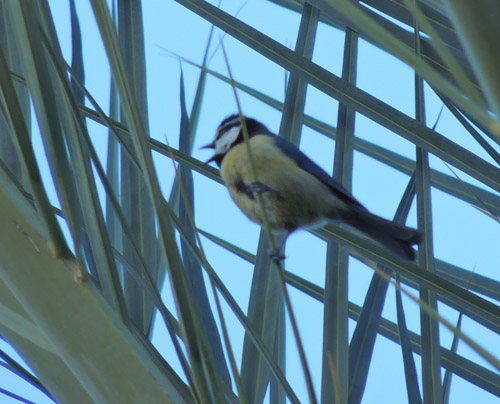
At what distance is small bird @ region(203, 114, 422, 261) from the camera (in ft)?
3.86

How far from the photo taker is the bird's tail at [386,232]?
1.08 m

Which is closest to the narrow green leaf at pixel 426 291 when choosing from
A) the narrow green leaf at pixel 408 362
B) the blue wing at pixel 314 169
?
the narrow green leaf at pixel 408 362

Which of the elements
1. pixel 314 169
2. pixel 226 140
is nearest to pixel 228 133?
pixel 226 140

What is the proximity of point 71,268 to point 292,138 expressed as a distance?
18.2 inches

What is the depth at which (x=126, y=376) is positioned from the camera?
44cm

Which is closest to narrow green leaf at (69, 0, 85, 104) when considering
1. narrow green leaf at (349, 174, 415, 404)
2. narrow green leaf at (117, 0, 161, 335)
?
narrow green leaf at (117, 0, 161, 335)

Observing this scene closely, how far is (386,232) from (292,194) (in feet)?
0.56

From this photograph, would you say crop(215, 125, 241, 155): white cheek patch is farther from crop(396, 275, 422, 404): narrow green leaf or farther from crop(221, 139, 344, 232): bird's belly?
crop(396, 275, 422, 404): narrow green leaf

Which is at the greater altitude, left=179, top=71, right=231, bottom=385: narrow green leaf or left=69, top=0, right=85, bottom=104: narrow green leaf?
left=69, top=0, right=85, bottom=104: narrow green leaf

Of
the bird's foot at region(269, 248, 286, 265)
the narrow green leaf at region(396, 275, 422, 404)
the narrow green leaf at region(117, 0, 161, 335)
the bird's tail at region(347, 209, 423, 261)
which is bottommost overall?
the bird's foot at region(269, 248, 286, 265)

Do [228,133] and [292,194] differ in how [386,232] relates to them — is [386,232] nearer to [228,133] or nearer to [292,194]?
[292,194]

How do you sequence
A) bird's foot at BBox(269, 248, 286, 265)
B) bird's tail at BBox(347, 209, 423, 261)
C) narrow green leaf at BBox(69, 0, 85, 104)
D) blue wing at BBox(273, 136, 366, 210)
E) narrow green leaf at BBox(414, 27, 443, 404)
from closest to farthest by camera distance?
1. bird's foot at BBox(269, 248, 286, 265)
2. narrow green leaf at BBox(414, 27, 443, 404)
3. narrow green leaf at BBox(69, 0, 85, 104)
4. bird's tail at BBox(347, 209, 423, 261)
5. blue wing at BBox(273, 136, 366, 210)

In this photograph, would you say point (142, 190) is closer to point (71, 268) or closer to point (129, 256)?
point (129, 256)

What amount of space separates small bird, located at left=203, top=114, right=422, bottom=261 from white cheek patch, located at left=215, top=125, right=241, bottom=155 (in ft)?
0.26
